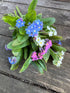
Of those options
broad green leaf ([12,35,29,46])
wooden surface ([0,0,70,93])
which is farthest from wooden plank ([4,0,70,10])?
broad green leaf ([12,35,29,46])

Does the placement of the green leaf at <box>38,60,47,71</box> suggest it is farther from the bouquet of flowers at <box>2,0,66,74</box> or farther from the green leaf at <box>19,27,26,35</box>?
the green leaf at <box>19,27,26,35</box>

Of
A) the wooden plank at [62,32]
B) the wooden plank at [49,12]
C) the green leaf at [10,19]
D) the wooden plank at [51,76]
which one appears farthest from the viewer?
the wooden plank at [49,12]

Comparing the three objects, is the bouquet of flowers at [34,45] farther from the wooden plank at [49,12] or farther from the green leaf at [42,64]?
the wooden plank at [49,12]

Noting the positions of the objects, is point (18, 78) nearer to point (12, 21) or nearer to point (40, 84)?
point (40, 84)

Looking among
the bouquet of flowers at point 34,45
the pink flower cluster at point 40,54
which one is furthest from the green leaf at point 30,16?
the pink flower cluster at point 40,54

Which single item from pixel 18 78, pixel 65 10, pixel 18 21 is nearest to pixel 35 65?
pixel 18 78

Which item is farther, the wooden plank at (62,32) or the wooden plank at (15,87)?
the wooden plank at (62,32)

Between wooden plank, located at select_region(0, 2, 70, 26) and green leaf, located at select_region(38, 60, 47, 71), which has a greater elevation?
wooden plank, located at select_region(0, 2, 70, 26)
